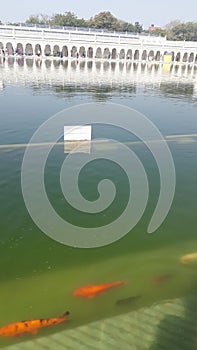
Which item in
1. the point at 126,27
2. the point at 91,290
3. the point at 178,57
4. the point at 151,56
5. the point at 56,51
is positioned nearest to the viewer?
the point at 91,290

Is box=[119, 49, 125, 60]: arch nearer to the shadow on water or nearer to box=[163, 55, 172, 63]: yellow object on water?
box=[163, 55, 172, 63]: yellow object on water

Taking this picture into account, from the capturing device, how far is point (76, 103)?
91.9 ft

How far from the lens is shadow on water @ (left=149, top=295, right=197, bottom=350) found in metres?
5.74

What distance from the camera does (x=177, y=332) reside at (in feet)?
19.7

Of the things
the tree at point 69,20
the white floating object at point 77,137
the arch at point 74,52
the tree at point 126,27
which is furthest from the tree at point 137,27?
the white floating object at point 77,137

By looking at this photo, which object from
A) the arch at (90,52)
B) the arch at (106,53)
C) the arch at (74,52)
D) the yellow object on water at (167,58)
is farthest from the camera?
the arch at (106,53)

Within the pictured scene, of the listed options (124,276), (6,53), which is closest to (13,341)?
(124,276)

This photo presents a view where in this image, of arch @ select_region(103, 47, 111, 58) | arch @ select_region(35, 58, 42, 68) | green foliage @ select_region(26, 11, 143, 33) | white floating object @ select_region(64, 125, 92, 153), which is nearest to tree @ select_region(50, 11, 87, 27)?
green foliage @ select_region(26, 11, 143, 33)

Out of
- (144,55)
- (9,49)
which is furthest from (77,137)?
(144,55)

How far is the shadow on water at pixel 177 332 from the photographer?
A: 5.74 m

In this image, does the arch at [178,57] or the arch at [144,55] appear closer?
the arch at [144,55]

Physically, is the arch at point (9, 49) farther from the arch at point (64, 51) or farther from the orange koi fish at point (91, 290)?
the orange koi fish at point (91, 290)

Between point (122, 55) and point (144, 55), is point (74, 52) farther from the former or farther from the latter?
point (144, 55)

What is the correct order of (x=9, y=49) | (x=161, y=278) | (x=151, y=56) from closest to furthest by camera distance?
(x=161, y=278) < (x=9, y=49) < (x=151, y=56)
